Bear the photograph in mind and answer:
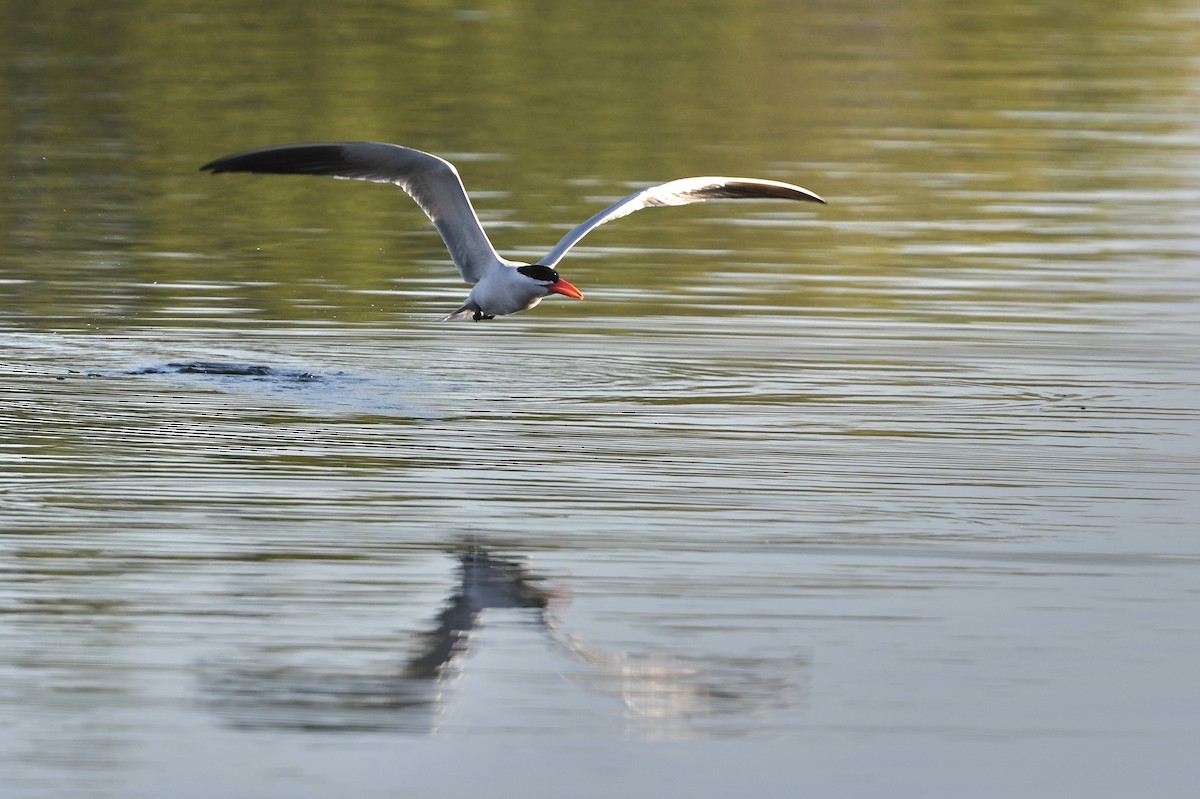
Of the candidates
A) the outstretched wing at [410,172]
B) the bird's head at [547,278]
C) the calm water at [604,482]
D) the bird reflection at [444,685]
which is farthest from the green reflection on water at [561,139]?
the bird reflection at [444,685]

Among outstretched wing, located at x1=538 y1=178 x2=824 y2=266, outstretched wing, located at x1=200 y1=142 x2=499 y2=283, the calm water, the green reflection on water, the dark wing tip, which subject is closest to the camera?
the calm water

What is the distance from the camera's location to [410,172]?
12000 mm

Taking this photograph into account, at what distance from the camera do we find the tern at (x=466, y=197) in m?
11.5

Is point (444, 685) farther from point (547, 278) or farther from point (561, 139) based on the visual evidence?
point (561, 139)

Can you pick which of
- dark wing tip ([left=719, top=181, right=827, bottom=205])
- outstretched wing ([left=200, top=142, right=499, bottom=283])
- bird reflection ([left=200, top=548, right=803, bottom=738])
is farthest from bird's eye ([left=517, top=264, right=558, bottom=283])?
bird reflection ([left=200, top=548, right=803, bottom=738])

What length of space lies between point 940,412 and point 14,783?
643 centimetres

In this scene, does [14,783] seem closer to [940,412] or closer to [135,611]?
[135,611]

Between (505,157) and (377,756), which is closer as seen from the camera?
(377,756)

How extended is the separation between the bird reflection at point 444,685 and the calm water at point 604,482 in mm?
18

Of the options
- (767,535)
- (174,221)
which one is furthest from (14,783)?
(174,221)

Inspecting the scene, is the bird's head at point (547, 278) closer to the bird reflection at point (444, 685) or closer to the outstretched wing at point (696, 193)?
the outstretched wing at point (696, 193)

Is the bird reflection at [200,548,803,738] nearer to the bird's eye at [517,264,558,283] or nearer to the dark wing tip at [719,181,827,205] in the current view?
the bird's eye at [517,264,558,283]

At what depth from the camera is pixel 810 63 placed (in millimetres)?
32906

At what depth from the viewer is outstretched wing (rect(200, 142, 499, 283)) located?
11.5 metres
